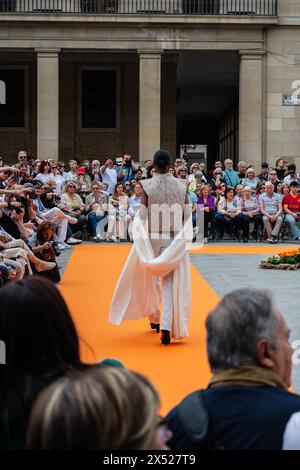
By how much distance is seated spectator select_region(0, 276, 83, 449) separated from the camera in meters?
2.74

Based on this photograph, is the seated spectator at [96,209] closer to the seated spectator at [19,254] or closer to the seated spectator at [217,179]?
the seated spectator at [217,179]

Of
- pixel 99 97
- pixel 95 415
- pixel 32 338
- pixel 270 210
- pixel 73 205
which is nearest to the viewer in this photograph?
pixel 95 415

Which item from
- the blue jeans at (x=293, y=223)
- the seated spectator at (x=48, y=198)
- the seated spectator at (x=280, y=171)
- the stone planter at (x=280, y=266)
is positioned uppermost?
the seated spectator at (x=280, y=171)

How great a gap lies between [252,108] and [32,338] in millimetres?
30825

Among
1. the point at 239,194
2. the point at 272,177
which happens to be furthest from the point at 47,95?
the point at 239,194

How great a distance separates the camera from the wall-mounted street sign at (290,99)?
32719 millimetres

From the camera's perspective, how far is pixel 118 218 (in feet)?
77.1

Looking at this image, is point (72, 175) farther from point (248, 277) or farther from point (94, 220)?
point (248, 277)

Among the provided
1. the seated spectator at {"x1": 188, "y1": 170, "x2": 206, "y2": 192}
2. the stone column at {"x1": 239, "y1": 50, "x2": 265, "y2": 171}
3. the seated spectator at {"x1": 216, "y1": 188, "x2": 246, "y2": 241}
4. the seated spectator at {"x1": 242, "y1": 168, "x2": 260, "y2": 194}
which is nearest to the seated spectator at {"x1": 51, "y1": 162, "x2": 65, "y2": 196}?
the seated spectator at {"x1": 188, "y1": 170, "x2": 206, "y2": 192}

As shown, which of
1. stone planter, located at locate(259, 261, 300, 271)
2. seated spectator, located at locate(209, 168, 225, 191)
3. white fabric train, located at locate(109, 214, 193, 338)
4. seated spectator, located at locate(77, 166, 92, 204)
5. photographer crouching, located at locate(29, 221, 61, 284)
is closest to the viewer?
white fabric train, located at locate(109, 214, 193, 338)

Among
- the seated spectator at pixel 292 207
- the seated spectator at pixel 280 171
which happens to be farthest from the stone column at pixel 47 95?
the seated spectator at pixel 292 207

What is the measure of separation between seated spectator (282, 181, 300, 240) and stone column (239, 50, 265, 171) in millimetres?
9036

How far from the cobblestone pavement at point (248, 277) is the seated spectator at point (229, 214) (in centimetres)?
460

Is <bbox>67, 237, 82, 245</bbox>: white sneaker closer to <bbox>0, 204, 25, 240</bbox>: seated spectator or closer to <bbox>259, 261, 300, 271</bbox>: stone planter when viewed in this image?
<bbox>259, 261, 300, 271</bbox>: stone planter
